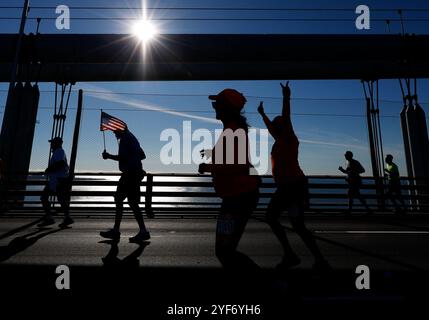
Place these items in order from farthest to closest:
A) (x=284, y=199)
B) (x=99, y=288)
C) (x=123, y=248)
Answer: (x=123, y=248), (x=284, y=199), (x=99, y=288)

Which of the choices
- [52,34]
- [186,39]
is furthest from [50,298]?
[52,34]

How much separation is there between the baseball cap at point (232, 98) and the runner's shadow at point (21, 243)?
3.61 meters

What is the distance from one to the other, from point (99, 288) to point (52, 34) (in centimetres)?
1186

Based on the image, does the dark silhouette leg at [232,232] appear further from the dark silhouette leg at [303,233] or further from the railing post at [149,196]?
the railing post at [149,196]

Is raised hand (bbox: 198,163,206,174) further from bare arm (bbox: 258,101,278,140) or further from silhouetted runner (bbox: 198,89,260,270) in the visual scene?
bare arm (bbox: 258,101,278,140)

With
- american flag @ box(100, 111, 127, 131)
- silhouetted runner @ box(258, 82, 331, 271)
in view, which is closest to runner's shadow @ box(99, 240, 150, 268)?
silhouetted runner @ box(258, 82, 331, 271)

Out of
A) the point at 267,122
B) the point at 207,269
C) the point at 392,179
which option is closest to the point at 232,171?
the point at 267,122

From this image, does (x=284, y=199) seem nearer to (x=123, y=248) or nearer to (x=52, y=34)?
(x=123, y=248)

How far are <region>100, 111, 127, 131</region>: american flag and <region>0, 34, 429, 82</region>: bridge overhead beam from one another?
608 centimetres

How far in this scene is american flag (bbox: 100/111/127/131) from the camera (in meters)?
5.87

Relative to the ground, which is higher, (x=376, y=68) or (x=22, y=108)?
(x=376, y=68)

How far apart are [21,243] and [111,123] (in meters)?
2.55
